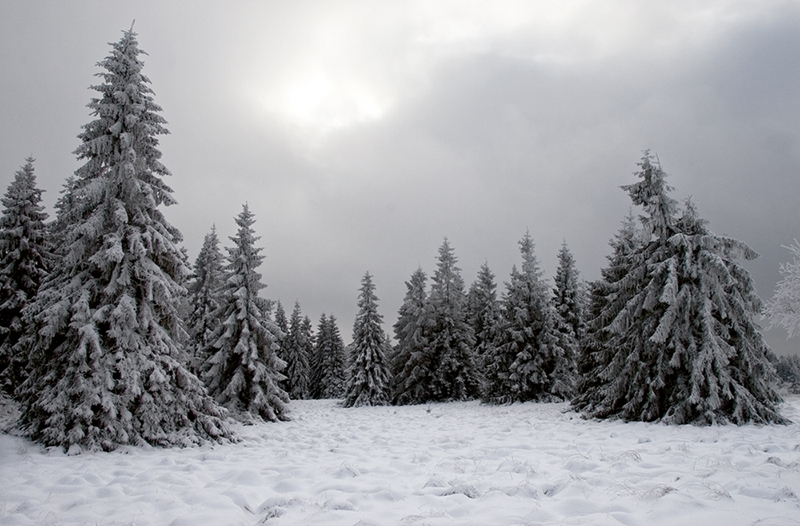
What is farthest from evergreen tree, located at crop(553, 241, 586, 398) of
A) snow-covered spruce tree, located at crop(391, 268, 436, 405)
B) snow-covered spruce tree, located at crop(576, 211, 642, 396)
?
snow-covered spruce tree, located at crop(391, 268, 436, 405)

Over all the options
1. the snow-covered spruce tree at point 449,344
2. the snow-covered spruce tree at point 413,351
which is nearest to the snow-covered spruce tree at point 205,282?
the snow-covered spruce tree at point 413,351

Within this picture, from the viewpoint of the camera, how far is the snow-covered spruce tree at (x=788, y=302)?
15.2m

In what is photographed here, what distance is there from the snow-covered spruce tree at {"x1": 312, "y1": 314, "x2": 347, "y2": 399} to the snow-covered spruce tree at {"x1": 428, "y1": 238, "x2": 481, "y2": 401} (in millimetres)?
21154

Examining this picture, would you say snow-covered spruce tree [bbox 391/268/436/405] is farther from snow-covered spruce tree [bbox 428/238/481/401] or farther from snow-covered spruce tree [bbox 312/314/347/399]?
snow-covered spruce tree [bbox 312/314/347/399]

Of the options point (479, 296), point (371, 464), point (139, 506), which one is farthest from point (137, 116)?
point (479, 296)

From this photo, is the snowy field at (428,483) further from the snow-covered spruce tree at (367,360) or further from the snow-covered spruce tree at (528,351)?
the snow-covered spruce tree at (367,360)

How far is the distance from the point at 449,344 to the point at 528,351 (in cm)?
791

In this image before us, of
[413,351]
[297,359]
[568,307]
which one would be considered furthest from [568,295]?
[297,359]

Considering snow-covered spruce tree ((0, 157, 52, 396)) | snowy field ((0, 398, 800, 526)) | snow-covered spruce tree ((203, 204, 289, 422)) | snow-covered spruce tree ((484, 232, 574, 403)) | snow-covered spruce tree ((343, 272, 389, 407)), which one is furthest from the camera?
snow-covered spruce tree ((343, 272, 389, 407))

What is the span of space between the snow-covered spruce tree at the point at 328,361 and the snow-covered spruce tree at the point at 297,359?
1461 mm

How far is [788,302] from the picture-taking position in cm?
1563

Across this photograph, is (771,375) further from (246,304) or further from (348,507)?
(246,304)

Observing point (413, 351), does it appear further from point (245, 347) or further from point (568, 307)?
point (245, 347)

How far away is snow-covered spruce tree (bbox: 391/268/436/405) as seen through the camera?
32.7 m
